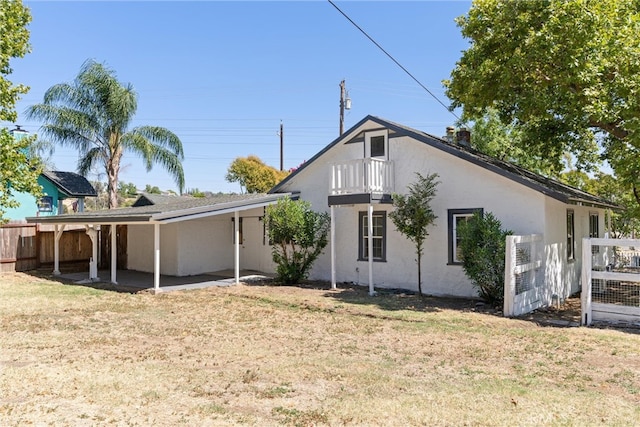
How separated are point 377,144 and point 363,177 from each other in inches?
72.6

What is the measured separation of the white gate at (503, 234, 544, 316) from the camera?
962 cm

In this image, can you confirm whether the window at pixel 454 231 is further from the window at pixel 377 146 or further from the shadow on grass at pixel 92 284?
the shadow on grass at pixel 92 284

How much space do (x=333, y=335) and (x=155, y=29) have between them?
1381 centimetres

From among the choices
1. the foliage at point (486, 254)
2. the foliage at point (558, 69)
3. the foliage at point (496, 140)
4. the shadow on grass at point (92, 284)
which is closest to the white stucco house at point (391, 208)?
the foliage at point (486, 254)

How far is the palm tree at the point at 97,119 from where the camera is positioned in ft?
72.6

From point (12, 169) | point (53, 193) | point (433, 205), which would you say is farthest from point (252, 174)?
point (12, 169)

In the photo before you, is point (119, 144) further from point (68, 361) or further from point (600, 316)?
point (600, 316)

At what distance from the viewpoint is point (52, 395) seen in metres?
4.98

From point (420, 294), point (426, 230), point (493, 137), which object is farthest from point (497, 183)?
point (493, 137)

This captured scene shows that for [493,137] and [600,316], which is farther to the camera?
[493,137]

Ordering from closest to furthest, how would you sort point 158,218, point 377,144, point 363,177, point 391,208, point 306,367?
point 306,367 < point 158,218 < point 363,177 < point 391,208 < point 377,144

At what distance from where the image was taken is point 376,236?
1391 cm

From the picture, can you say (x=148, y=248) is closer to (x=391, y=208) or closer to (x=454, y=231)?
(x=391, y=208)

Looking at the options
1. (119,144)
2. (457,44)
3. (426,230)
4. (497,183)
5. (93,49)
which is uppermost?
(93,49)
